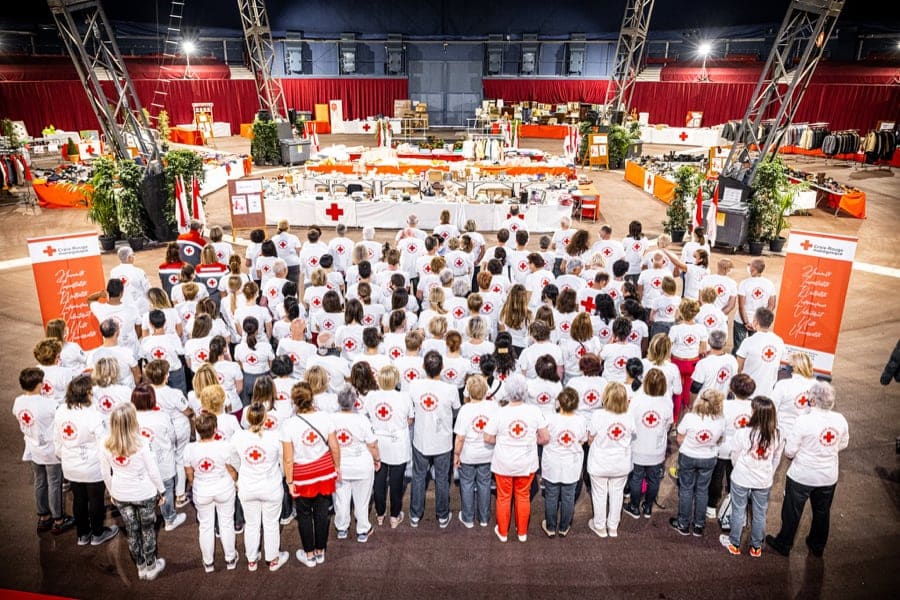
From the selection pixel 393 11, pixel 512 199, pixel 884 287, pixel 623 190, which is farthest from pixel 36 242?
pixel 393 11

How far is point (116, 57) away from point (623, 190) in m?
14.7

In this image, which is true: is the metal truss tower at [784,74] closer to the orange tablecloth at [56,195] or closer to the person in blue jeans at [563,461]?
the person in blue jeans at [563,461]

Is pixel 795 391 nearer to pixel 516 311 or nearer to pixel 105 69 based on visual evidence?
pixel 516 311

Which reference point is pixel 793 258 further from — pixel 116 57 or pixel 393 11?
pixel 393 11

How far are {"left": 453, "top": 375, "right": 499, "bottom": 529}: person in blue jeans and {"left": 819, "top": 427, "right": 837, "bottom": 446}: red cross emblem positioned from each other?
2405mm

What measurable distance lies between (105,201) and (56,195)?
20.4 feet

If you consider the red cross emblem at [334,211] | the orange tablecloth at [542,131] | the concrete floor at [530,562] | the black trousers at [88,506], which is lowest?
the concrete floor at [530,562]

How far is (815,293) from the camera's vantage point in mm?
7234

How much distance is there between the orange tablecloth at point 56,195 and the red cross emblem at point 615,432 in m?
17.6

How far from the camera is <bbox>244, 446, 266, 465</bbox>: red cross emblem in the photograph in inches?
173

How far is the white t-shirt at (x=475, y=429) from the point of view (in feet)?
15.7

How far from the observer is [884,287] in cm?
1146

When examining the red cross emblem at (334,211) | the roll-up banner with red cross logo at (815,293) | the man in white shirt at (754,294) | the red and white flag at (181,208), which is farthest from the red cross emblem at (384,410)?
the red cross emblem at (334,211)

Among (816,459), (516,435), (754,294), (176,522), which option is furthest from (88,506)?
(754,294)
